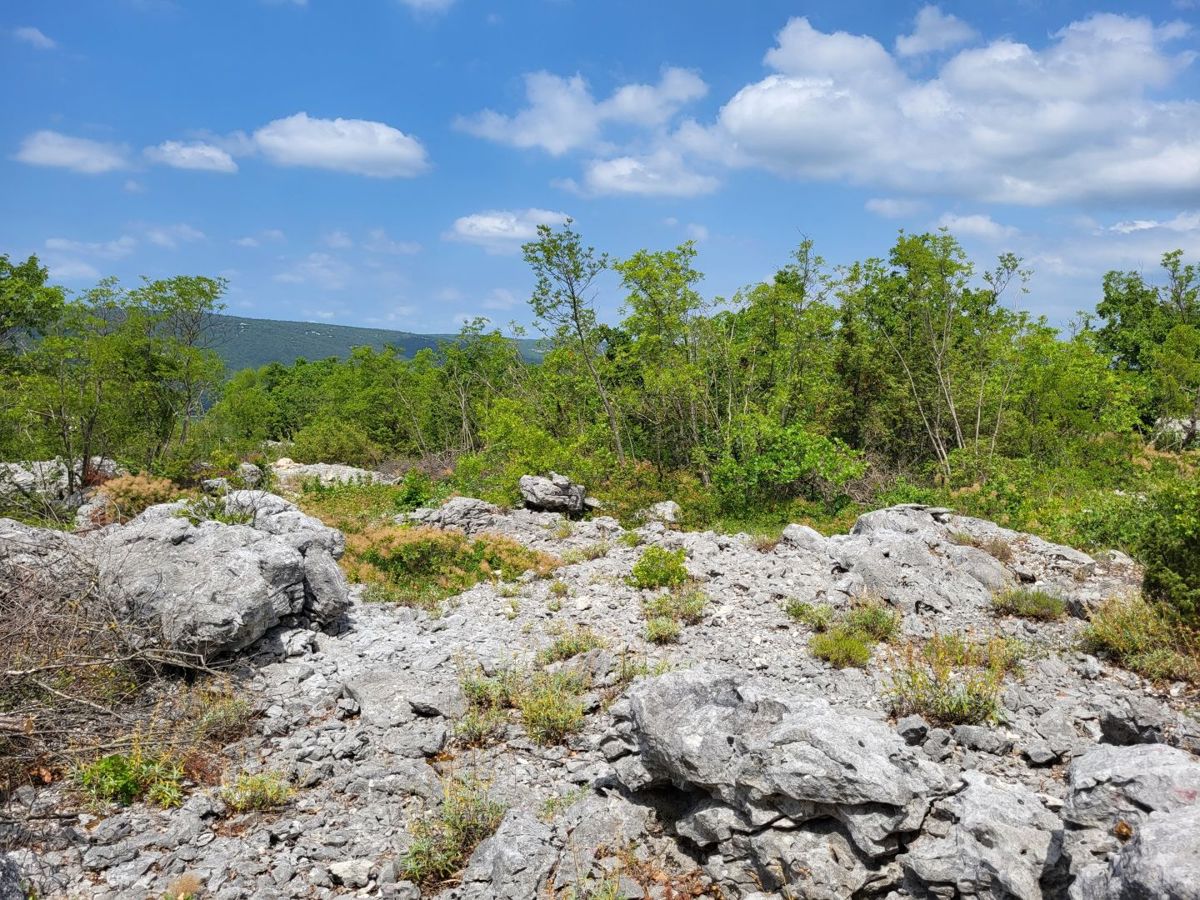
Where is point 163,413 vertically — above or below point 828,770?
above

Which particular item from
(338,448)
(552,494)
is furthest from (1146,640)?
(338,448)

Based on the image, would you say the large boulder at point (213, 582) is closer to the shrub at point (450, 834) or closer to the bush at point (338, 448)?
the shrub at point (450, 834)

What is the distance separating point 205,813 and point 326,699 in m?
2.25

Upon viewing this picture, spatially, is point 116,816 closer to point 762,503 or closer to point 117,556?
point 117,556

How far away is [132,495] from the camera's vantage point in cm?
1880

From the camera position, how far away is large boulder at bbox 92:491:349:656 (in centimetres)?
886

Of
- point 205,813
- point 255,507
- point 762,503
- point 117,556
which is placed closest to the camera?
point 205,813

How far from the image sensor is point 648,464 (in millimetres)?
24547

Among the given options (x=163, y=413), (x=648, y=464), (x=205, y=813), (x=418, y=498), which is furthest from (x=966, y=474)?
(x=163, y=413)

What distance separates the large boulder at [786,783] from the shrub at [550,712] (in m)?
1.54

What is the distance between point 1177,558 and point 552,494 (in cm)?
1450

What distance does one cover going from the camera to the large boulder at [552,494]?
20188 millimetres

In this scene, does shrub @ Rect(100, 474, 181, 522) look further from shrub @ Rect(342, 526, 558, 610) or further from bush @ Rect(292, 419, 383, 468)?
bush @ Rect(292, 419, 383, 468)

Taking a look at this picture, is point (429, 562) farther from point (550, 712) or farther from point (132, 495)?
point (132, 495)
